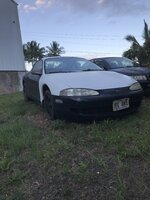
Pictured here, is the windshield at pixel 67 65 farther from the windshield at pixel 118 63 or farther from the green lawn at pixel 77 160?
the windshield at pixel 118 63

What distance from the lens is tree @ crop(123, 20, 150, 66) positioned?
27.8m

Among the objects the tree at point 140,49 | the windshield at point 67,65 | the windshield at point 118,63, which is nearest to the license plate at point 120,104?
the windshield at point 67,65

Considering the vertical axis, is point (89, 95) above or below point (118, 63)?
below

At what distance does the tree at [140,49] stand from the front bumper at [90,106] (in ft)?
72.1

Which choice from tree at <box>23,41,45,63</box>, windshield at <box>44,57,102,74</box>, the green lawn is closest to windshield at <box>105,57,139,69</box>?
windshield at <box>44,57,102,74</box>

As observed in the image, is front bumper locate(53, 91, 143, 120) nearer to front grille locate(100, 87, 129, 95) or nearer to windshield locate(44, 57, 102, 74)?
front grille locate(100, 87, 129, 95)

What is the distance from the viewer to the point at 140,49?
2853cm

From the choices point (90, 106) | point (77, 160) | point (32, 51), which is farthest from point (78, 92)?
point (32, 51)

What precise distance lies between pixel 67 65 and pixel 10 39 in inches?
782

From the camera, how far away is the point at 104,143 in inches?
190

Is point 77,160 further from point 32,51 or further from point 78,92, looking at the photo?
point 32,51

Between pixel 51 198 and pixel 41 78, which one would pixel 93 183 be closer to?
pixel 51 198

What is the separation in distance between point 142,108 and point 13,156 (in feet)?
9.70

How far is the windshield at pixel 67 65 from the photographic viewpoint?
7.07 m
